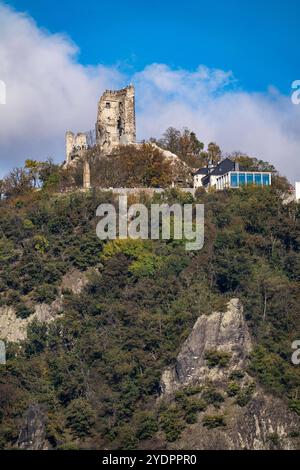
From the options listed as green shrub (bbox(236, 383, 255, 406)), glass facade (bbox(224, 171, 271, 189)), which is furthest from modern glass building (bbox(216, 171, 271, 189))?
green shrub (bbox(236, 383, 255, 406))

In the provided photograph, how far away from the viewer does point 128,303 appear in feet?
269

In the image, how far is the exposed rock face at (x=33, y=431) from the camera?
7325 centimetres

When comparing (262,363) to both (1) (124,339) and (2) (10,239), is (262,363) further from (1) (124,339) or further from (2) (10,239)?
(2) (10,239)

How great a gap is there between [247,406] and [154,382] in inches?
194

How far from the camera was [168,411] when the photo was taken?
7450cm

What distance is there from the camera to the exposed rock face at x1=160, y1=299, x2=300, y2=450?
7312 cm

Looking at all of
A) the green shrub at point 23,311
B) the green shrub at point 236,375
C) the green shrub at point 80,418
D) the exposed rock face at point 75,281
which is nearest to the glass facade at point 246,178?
the exposed rock face at point 75,281

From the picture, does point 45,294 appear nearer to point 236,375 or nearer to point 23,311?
point 23,311

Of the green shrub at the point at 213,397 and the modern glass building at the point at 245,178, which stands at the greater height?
the modern glass building at the point at 245,178

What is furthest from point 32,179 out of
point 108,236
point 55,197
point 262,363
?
point 262,363

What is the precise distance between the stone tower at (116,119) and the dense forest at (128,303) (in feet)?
31.2

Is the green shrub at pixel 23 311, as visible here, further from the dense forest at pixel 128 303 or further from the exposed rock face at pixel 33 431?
the exposed rock face at pixel 33 431

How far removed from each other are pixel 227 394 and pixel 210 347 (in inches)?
121
